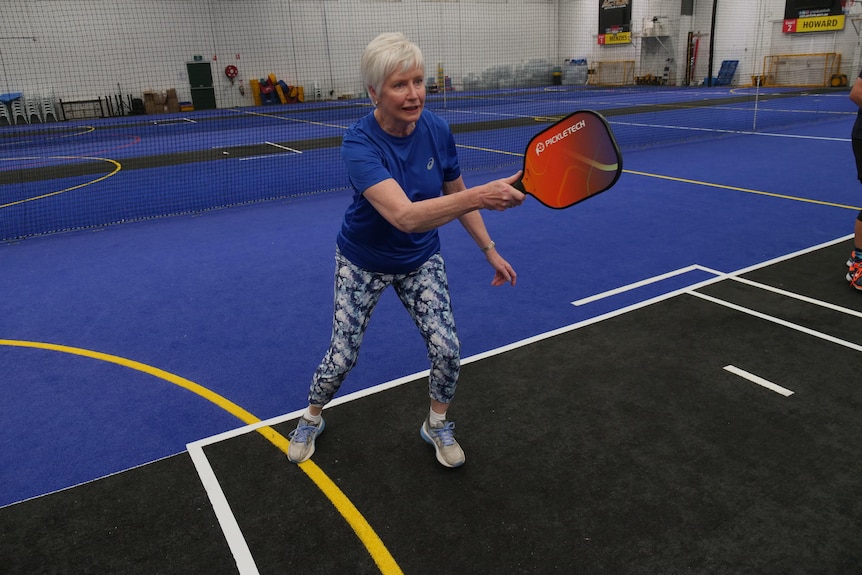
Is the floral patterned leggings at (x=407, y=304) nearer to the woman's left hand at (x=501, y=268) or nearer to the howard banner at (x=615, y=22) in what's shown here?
the woman's left hand at (x=501, y=268)

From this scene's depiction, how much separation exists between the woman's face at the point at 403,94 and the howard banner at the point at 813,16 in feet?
94.3

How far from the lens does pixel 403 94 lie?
259cm

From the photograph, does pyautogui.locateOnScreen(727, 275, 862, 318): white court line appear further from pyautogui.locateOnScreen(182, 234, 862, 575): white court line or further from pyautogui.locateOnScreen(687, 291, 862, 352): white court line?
pyautogui.locateOnScreen(687, 291, 862, 352): white court line

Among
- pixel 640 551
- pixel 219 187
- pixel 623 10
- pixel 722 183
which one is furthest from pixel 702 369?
pixel 623 10

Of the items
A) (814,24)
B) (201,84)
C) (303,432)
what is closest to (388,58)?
(303,432)

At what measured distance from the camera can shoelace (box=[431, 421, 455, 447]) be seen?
3365 millimetres

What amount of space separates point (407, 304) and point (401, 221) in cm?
85

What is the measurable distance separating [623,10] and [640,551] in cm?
3399

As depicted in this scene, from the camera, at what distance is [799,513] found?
2.92 metres

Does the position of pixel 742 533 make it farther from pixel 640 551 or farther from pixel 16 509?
pixel 16 509

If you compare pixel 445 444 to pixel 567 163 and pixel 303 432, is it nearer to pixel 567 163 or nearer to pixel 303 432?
pixel 303 432

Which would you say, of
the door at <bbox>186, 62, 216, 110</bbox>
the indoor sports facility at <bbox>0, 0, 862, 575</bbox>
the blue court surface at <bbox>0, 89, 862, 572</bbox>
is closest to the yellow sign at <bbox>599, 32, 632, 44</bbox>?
the door at <bbox>186, 62, 216, 110</bbox>

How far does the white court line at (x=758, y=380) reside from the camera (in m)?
3.93

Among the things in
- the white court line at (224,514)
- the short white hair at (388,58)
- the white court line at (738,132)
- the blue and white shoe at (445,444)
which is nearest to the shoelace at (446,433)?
the blue and white shoe at (445,444)
